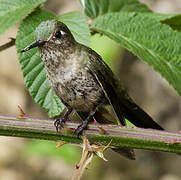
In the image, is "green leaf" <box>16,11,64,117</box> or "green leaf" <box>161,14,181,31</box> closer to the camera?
"green leaf" <box>16,11,64,117</box>

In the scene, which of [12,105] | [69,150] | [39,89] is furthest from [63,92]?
[12,105]

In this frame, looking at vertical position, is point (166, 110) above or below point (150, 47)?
below

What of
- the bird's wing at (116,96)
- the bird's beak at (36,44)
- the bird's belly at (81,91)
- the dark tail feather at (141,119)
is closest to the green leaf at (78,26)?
the bird's beak at (36,44)

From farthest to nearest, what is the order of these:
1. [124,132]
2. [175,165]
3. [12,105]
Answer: [12,105] < [175,165] < [124,132]

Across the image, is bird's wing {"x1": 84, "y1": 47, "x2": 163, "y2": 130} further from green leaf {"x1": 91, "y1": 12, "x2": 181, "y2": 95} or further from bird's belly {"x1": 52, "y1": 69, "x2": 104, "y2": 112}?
green leaf {"x1": 91, "y1": 12, "x2": 181, "y2": 95}

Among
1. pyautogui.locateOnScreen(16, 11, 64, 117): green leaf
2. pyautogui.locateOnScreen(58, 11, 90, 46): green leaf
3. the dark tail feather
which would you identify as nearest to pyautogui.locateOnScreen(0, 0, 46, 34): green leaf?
pyautogui.locateOnScreen(16, 11, 64, 117): green leaf

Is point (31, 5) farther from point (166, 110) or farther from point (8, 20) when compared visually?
point (166, 110)

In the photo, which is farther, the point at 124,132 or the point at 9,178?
the point at 9,178

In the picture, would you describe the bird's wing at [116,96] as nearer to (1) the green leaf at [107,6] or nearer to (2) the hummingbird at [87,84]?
(2) the hummingbird at [87,84]
